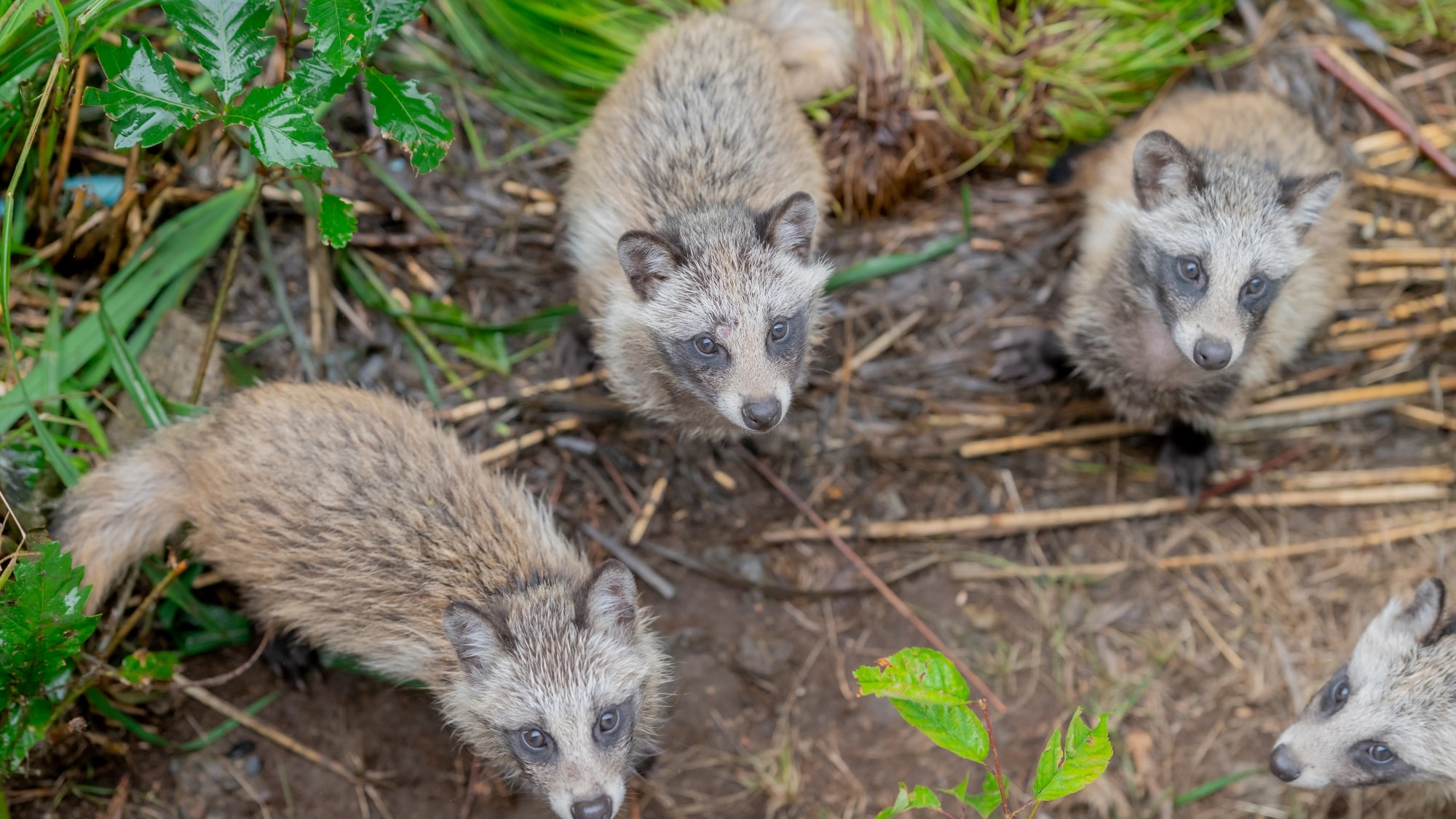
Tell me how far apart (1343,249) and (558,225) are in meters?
3.98

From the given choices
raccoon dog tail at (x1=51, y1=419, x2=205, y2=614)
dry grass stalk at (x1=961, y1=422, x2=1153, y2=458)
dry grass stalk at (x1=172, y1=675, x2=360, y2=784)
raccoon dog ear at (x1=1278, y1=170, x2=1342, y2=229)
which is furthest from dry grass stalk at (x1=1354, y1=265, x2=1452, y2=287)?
raccoon dog tail at (x1=51, y1=419, x2=205, y2=614)

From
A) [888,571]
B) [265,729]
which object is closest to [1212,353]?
[888,571]

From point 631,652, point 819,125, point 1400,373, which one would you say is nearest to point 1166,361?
point 1400,373

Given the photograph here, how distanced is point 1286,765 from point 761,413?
2653 millimetres

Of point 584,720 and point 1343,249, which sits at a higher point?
point 1343,249

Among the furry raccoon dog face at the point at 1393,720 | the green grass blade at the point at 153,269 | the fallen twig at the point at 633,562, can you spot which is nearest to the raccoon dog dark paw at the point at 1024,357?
the furry raccoon dog face at the point at 1393,720

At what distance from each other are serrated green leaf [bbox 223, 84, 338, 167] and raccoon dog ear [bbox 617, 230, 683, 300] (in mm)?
1126

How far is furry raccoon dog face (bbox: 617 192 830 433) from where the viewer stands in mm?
4148

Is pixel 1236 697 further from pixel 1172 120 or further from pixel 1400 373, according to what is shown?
pixel 1172 120

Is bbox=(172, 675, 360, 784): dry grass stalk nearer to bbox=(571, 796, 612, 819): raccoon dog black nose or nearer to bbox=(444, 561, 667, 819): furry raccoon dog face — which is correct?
bbox=(444, 561, 667, 819): furry raccoon dog face

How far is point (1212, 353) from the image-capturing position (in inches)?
168

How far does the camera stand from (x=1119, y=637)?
209 inches

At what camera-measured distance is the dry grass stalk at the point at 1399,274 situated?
5.55 m

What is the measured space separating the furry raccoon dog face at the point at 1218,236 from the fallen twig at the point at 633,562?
8.51ft
